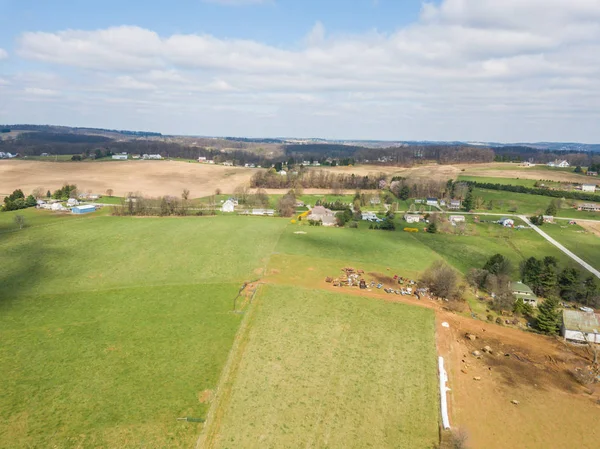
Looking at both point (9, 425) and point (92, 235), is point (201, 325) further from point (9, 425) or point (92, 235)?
point (92, 235)

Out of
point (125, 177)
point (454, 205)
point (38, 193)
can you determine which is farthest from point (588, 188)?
point (38, 193)

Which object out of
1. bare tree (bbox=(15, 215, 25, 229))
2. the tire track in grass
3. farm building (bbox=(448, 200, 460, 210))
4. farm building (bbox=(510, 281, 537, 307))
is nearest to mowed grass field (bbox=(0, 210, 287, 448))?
the tire track in grass

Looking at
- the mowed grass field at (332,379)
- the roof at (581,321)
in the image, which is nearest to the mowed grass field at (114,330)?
the mowed grass field at (332,379)

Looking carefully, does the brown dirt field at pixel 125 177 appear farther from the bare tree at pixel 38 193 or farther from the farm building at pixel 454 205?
the farm building at pixel 454 205

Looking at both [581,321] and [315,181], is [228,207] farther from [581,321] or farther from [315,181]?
[581,321]

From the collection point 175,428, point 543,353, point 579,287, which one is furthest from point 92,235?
point 579,287
